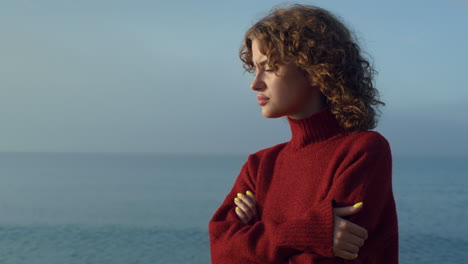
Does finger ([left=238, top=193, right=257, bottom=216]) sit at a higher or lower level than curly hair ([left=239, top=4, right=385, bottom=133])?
lower

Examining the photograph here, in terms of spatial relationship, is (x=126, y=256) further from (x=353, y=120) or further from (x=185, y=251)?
(x=353, y=120)

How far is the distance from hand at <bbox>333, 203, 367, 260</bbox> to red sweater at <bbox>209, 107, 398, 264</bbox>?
23 mm

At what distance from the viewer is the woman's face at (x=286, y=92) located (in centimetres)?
202

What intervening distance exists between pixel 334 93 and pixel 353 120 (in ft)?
0.38

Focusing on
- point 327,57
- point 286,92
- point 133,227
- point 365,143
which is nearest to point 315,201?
point 365,143

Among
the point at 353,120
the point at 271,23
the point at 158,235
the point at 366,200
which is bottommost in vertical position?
the point at 158,235

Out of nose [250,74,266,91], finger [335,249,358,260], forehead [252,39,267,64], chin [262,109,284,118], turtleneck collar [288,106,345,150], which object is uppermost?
forehead [252,39,267,64]

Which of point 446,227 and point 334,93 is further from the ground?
Answer: point 334,93

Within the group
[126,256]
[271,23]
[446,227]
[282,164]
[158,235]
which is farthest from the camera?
[446,227]

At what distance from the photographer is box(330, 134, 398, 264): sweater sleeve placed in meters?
1.84

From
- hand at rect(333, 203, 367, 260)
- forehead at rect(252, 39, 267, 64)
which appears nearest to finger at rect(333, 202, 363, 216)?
hand at rect(333, 203, 367, 260)

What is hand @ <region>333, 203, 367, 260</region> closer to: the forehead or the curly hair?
the curly hair

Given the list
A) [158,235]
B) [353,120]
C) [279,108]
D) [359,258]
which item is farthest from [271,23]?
[158,235]

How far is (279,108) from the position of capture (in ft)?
6.63
